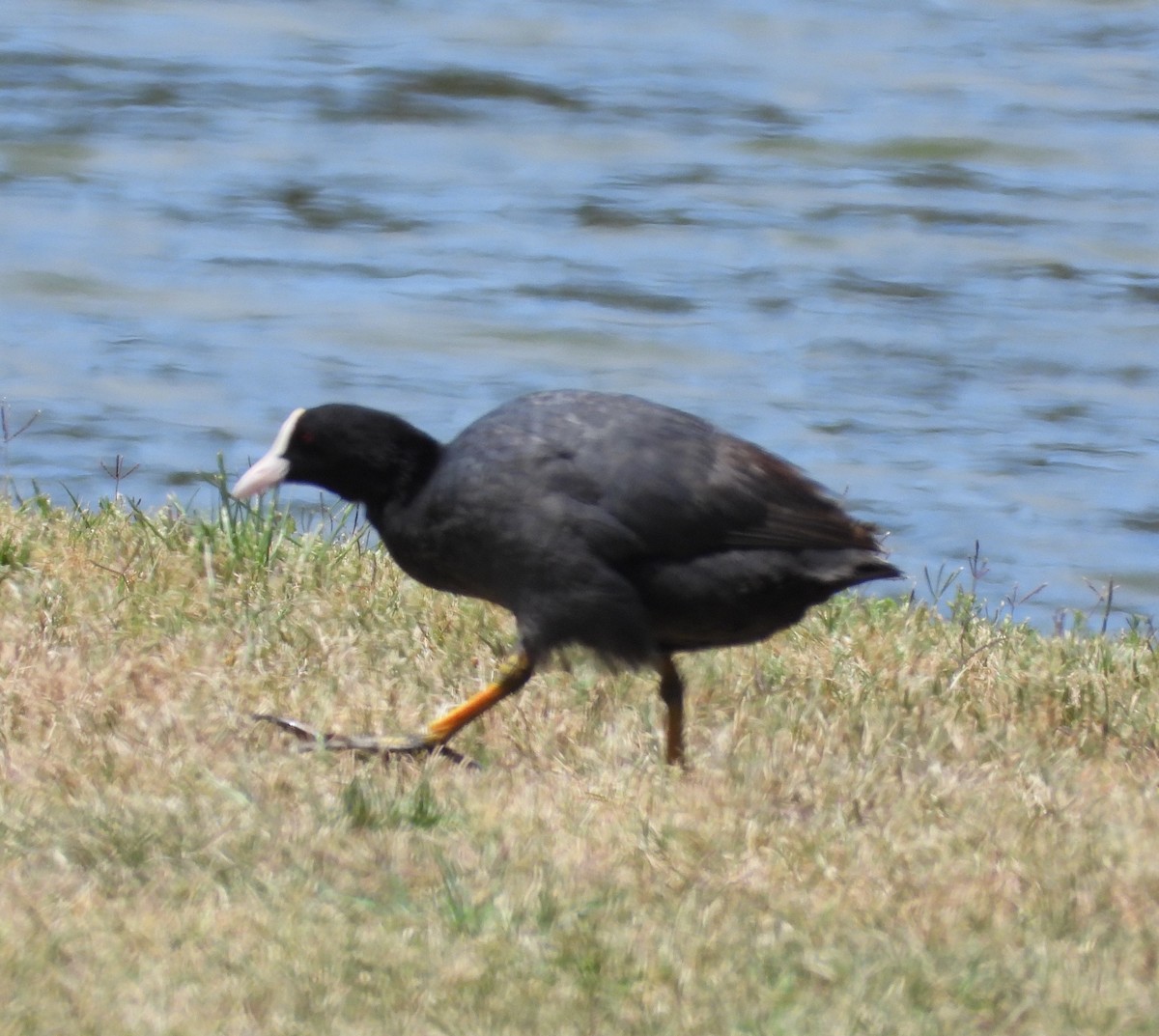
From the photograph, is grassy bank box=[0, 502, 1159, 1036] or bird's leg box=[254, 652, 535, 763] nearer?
grassy bank box=[0, 502, 1159, 1036]

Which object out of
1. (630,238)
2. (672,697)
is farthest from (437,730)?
(630,238)

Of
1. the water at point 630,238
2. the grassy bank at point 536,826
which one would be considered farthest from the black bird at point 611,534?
the water at point 630,238

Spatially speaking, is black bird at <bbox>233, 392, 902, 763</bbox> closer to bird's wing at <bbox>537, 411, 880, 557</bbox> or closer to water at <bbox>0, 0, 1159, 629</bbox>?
bird's wing at <bbox>537, 411, 880, 557</bbox>

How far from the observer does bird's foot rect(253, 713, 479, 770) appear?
18.0ft

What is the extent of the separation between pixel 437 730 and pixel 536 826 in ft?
2.23

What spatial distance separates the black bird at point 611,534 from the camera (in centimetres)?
549

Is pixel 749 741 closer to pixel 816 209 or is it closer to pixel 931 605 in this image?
pixel 931 605

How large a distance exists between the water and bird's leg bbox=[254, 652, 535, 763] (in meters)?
4.10

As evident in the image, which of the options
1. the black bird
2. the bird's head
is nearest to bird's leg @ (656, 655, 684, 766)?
the black bird

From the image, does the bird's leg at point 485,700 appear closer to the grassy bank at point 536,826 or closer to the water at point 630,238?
the grassy bank at point 536,826

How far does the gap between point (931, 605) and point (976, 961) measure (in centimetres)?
313

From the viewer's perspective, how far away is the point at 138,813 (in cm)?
488

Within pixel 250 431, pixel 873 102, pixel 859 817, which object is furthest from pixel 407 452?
pixel 873 102

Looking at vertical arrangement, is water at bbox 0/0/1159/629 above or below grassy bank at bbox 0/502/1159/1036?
below
